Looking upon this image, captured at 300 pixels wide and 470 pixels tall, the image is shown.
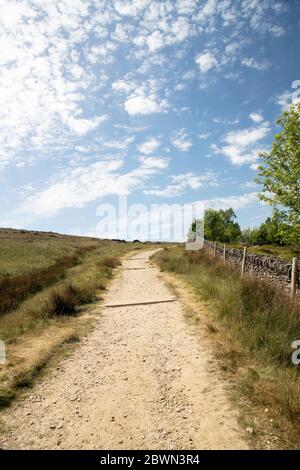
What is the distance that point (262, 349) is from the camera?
17.5 feet

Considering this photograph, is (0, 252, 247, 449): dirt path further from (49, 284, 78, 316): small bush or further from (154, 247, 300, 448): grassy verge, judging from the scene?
(49, 284, 78, 316): small bush

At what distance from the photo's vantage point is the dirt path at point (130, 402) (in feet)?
11.3

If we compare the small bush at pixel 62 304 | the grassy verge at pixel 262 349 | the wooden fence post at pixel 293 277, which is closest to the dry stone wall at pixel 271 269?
the wooden fence post at pixel 293 277

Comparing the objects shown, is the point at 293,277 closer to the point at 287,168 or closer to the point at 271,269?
the point at 271,269

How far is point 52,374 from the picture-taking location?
204 inches

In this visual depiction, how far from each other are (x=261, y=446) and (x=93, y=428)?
200cm

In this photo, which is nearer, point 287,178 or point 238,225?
point 287,178

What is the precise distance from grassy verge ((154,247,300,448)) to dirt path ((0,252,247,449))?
1.24 ft

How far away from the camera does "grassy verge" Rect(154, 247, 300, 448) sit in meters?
3.56

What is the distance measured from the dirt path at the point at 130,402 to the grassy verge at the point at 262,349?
0.38 m

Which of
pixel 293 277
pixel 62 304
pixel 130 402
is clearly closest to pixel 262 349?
pixel 130 402

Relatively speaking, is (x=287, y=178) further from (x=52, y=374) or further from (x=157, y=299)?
(x=52, y=374)
